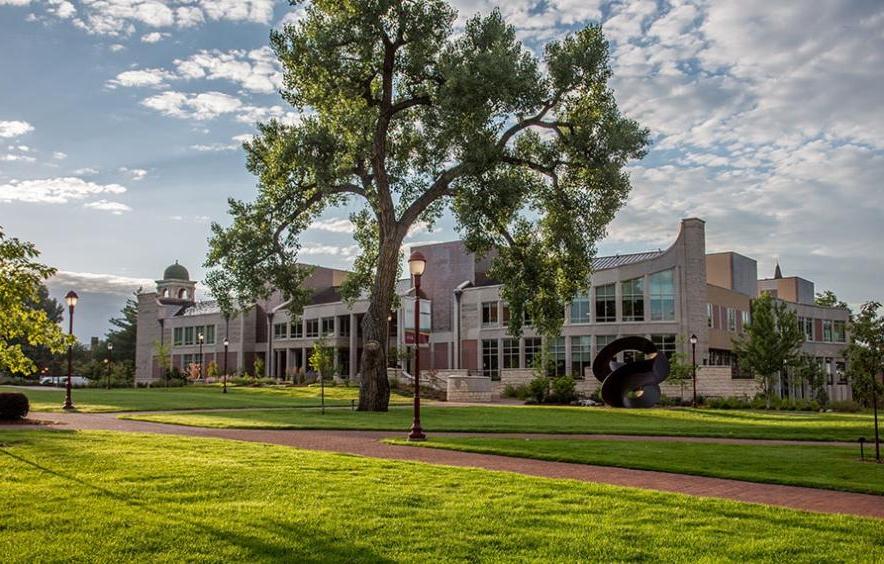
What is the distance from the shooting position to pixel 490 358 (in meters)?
59.8

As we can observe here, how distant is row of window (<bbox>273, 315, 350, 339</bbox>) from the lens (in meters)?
71.2

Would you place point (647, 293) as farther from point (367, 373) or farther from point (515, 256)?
point (367, 373)

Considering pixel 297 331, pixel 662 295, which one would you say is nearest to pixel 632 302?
pixel 662 295

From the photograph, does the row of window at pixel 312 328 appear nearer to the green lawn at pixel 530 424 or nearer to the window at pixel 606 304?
the window at pixel 606 304

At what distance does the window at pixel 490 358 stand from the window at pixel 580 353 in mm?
6416

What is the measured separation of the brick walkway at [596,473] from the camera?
33.3 feet

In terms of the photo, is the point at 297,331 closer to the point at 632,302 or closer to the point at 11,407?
the point at 632,302

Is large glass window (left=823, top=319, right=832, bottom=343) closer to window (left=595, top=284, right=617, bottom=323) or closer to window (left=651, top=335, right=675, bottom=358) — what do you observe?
window (left=651, top=335, right=675, bottom=358)

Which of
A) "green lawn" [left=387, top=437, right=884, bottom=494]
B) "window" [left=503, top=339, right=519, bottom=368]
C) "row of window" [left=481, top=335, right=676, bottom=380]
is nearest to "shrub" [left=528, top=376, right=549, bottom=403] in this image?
"row of window" [left=481, top=335, right=676, bottom=380]

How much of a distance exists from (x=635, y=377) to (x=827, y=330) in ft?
124

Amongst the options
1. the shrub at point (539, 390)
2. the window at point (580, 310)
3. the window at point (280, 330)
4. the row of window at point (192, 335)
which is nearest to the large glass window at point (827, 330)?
the window at point (580, 310)

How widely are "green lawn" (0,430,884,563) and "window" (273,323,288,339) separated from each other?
66374 mm

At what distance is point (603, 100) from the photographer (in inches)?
1189

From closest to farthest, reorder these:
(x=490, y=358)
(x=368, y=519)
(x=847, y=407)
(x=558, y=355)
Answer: (x=368, y=519) → (x=847, y=407) → (x=558, y=355) → (x=490, y=358)
